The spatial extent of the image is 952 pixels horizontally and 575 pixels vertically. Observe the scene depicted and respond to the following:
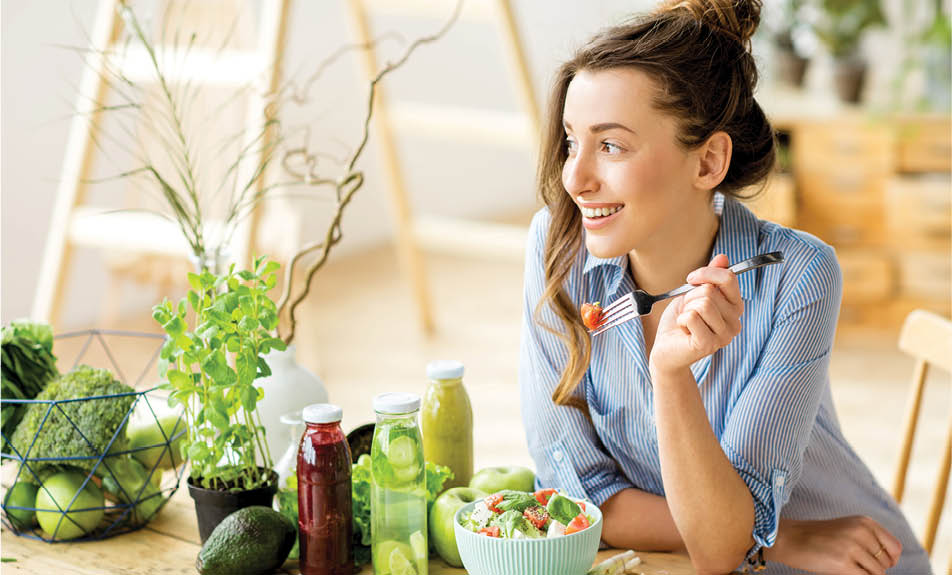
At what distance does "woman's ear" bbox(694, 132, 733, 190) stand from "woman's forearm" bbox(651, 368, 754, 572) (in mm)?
279

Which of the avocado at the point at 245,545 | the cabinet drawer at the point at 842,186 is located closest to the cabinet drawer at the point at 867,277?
the cabinet drawer at the point at 842,186

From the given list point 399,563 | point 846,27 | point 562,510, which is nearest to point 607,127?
point 562,510

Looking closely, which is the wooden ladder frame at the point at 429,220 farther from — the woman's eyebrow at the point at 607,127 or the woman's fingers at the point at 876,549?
the woman's fingers at the point at 876,549

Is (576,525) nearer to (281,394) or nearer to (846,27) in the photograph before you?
(281,394)

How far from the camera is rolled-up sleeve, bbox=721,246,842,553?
4.45ft

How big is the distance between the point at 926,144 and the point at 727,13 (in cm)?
332

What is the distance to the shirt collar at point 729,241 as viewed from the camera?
1505 mm

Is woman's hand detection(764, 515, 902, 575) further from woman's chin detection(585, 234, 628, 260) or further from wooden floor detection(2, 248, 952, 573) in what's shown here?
wooden floor detection(2, 248, 952, 573)

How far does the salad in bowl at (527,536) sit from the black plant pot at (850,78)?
3.77 m

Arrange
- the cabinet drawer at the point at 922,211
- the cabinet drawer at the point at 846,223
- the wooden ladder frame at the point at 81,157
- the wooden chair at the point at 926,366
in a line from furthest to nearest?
the cabinet drawer at the point at 846,223, the cabinet drawer at the point at 922,211, the wooden ladder frame at the point at 81,157, the wooden chair at the point at 926,366

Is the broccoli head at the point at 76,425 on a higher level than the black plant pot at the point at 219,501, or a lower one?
higher

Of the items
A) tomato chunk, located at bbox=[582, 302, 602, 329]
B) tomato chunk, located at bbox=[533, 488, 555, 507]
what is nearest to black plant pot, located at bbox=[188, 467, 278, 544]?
tomato chunk, located at bbox=[533, 488, 555, 507]

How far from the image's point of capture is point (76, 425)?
1.32m

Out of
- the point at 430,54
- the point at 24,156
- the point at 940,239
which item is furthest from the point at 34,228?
the point at 940,239
